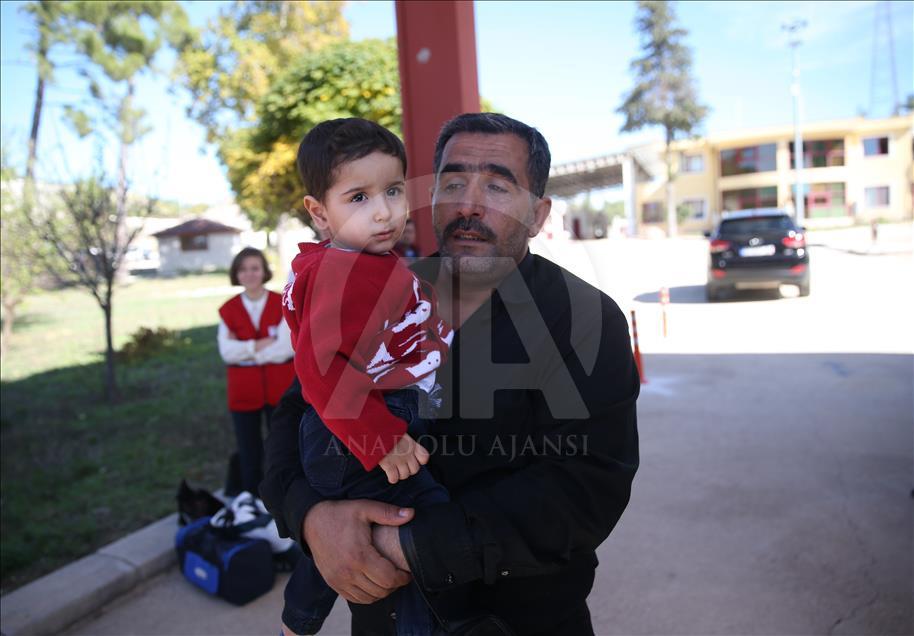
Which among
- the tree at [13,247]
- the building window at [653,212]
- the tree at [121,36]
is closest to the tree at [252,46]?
the tree at [121,36]

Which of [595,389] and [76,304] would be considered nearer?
[595,389]

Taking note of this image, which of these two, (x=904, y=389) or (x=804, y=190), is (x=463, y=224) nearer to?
(x=904, y=389)

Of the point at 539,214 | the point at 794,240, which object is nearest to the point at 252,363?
the point at 539,214

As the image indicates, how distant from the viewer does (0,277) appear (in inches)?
426

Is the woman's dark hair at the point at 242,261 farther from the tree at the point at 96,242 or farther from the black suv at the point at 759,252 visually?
the black suv at the point at 759,252

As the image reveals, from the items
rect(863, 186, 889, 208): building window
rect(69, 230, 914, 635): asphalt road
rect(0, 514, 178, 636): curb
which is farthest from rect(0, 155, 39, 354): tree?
rect(863, 186, 889, 208): building window

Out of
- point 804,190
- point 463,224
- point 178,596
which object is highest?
point 804,190

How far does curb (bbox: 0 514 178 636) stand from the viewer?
295 cm

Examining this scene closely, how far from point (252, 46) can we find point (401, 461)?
21.4m

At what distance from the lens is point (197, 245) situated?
46250 millimetres

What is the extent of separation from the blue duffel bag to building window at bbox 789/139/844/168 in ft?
149

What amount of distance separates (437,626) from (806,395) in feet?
18.9

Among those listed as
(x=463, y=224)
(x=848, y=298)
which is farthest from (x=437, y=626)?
(x=848, y=298)

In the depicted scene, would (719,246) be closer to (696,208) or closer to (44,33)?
(44,33)
